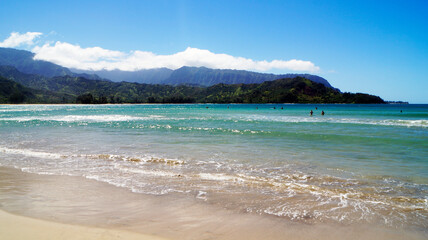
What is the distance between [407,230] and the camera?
5.14 meters

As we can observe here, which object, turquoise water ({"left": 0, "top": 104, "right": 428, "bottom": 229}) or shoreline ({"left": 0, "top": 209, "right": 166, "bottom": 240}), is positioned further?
turquoise water ({"left": 0, "top": 104, "right": 428, "bottom": 229})

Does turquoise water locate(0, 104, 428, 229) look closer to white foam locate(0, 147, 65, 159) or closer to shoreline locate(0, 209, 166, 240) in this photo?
white foam locate(0, 147, 65, 159)

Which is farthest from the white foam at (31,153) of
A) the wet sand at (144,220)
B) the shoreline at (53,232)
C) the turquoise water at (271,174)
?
the shoreline at (53,232)

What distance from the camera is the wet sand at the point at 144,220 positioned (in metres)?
4.81

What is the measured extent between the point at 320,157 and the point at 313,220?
7955 millimetres

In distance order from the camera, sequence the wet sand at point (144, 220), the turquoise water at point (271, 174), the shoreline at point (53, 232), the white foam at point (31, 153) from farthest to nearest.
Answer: the white foam at point (31, 153) → the turquoise water at point (271, 174) → the wet sand at point (144, 220) → the shoreline at point (53, 232)

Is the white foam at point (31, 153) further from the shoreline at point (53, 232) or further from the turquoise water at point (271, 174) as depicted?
the shoreline at point (53, 232)

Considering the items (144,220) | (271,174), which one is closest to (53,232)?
(144,220)

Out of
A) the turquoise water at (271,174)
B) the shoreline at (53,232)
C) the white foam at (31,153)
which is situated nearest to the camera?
the shoreline at (53,232)

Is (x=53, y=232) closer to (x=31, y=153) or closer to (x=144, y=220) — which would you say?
(x=144, y=220)

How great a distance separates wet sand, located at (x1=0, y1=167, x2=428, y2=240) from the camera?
481cm

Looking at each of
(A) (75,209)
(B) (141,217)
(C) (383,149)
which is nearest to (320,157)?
(C) (383,149)

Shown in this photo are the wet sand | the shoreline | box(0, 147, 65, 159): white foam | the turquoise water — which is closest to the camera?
the shoreline

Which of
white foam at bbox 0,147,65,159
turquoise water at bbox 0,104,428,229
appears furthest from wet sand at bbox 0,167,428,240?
white foam at bbox 0,147,65,159
